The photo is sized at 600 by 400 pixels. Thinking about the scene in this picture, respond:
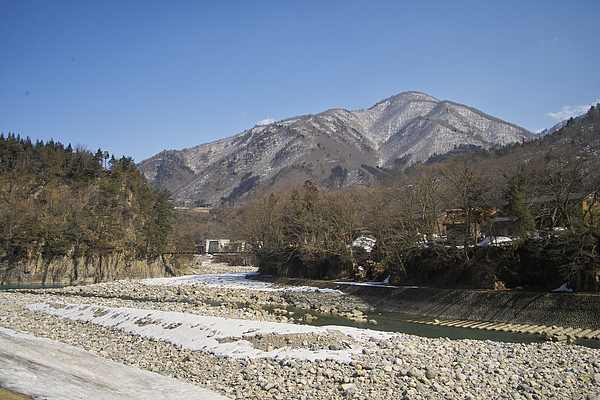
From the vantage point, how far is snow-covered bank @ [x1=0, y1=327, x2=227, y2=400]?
28.3 feet

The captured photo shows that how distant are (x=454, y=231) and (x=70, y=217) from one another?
175 feet

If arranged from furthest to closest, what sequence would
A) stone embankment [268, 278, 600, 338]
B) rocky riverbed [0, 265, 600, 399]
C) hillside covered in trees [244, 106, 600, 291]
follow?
hillside covered in trees [244, 106, 600, 291] → stone embankment [268, 278, 600, 338] → rocky riverbed [0, 265, 600, 399]

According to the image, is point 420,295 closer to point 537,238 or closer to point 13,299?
point 537,238

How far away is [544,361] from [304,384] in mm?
8846

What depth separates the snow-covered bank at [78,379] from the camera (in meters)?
8.62

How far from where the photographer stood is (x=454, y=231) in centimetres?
3206

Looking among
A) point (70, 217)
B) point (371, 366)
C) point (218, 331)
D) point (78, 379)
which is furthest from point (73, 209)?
point (371, 366)

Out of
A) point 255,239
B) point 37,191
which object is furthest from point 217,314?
point 37,191

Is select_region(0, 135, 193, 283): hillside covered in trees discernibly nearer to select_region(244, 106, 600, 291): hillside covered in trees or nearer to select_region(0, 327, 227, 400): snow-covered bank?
select_region(244, 106, 600, 291): hillside covered in trees

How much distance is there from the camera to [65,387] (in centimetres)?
896

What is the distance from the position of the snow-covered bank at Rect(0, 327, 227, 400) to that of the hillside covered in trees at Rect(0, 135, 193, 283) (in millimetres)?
47554

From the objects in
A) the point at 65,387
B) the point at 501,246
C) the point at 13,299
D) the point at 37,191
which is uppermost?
the point at 37,191

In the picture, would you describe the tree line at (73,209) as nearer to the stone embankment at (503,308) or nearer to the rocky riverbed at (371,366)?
the rocky riverbed at (371,366)

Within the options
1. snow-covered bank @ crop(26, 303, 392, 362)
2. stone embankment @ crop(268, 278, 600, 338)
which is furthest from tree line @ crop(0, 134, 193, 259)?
stone embankment @ crop(268, 278, 600, 338)
